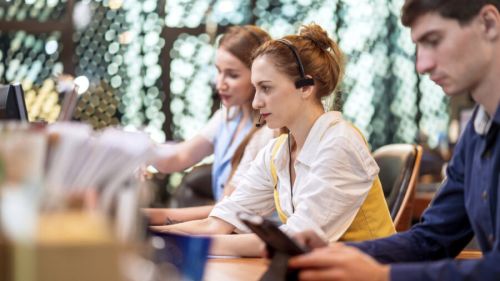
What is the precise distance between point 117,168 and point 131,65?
468 cm

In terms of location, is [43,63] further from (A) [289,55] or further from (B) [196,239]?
(B) [196,239]

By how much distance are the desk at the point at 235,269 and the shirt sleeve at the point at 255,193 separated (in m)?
0.53

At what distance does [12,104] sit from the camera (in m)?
2.31

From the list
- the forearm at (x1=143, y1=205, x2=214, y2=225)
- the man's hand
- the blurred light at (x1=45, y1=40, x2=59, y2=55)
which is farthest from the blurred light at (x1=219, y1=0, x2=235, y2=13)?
the man's hand

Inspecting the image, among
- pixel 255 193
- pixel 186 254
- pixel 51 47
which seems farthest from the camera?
pixel 51 47

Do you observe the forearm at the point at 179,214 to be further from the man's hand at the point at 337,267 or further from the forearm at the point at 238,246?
the man's hand at the point at 337,267

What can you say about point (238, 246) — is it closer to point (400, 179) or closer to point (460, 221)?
point (460, 221)

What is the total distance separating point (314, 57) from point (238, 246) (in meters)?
0.70

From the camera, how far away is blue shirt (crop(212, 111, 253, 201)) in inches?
138

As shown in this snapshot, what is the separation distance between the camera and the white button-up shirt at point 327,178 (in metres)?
2.32

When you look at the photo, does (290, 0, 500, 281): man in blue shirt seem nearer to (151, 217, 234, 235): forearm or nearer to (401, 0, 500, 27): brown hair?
(401, 0, 500, 27): brown hair

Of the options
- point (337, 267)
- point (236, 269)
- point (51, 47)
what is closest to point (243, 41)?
point (236, 269)

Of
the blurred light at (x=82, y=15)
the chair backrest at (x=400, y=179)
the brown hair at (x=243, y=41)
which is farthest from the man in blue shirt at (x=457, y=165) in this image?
the blurred light at (x=82, y=15)

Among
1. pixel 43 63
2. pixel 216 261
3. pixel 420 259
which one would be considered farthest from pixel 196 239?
pixel 43 63
